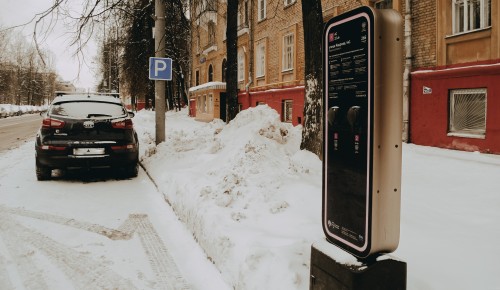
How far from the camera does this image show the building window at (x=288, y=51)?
18984mm

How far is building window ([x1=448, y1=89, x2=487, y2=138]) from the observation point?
9297 millimetres

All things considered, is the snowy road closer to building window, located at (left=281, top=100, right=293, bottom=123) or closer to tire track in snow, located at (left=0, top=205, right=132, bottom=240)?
tire track in snow, located at (left=0, top=205, right=132, bottom=240)

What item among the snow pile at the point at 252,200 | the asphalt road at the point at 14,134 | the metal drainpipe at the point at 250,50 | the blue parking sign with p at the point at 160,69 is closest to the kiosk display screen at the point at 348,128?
the snow pile at the point at 252,200

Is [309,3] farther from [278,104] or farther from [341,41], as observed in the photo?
[278,104]

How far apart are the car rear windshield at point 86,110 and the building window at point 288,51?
12.0 m

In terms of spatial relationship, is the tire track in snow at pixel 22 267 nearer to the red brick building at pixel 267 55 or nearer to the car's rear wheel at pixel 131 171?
the car's rear wheel at pixel 131 171

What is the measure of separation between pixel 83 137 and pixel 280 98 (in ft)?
40.3

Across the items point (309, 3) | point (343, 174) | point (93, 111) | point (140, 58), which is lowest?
point (343, 174)

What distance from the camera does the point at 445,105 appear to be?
9984 mm

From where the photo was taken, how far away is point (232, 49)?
1186 centimetres

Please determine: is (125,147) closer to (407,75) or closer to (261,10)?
(407,75)

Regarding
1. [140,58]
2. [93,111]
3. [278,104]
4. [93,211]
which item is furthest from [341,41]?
[140,58]

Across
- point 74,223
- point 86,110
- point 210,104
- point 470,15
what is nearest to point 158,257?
point 74,223

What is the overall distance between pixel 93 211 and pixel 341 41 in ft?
15.2
